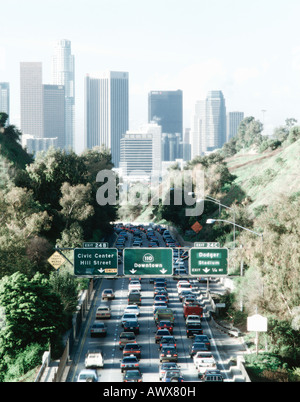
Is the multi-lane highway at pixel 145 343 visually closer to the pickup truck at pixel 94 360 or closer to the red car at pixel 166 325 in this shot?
the pickup truck at pixel 94 360

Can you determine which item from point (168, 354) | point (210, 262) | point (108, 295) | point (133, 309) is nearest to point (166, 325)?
point (133, 309)

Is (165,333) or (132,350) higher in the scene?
(132,350)

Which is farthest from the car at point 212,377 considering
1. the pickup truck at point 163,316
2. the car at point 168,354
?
the pickup truck at point 163,316

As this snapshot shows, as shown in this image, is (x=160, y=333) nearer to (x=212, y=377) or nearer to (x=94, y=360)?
(x=94, y=360)

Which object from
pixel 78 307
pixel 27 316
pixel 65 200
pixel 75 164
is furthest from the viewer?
pixel 75 164
